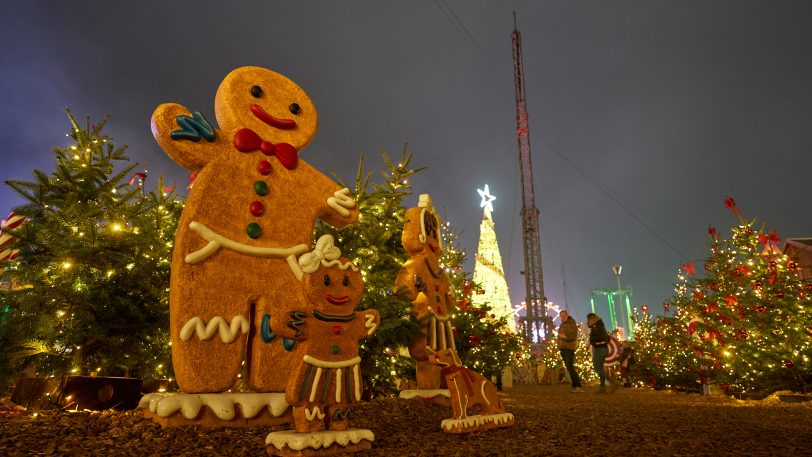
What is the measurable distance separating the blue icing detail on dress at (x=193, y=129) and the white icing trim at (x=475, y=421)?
2944 mm

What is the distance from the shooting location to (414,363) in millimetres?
5859

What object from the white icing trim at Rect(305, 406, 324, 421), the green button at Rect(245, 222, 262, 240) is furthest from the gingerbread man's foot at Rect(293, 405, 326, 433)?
the green button at Rect(245, 222, 262, 240)

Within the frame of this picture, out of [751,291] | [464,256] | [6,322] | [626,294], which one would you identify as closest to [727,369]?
[751,291]

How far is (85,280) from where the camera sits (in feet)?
12.9

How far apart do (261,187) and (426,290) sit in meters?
2.29

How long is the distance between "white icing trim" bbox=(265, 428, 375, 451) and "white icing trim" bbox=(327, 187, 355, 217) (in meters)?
1.89

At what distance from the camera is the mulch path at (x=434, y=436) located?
2531 millimetres

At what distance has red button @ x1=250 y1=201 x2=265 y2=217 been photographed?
3.63 meters

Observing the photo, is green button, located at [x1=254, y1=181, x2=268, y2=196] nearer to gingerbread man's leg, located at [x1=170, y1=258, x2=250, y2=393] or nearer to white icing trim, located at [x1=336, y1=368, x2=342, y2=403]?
gingerbread man's leg, located at [x1=170, y1=258, x2=250, y2=393]

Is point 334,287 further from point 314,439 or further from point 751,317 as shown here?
point 751,317

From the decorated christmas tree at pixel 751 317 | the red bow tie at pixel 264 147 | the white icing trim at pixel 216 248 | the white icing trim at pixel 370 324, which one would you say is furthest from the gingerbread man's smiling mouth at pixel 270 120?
the decorated christmas tree at pixel 751 317

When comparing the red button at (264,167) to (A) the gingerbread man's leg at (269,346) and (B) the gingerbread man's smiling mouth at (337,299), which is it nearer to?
(A) the gingerbread man's leg at (269,346)

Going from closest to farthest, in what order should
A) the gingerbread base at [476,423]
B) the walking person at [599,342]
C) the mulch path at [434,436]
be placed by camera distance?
the mulch path at [434,436]
the gingerbread base at [476,423]
the walking person at [599,342]

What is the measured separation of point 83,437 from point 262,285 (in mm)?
1408
